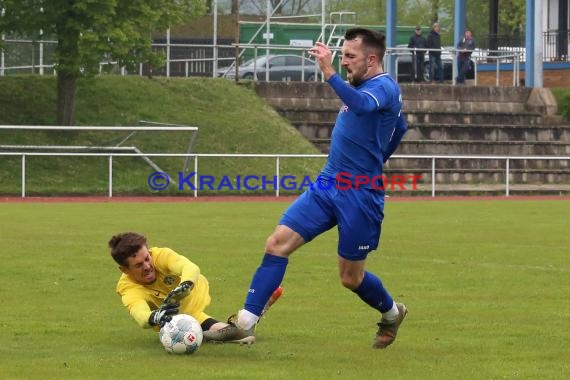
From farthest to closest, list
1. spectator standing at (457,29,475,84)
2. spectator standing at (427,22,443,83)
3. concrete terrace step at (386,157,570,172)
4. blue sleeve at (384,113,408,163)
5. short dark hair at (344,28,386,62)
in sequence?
spectator standing at (457,29,475,84)
spectator standing at (427,22,443,83)
concrete terrace step at (386,157,570,172)
blue sleeve at (384,113,408,163)
short dark hair at (344,28,386,62)

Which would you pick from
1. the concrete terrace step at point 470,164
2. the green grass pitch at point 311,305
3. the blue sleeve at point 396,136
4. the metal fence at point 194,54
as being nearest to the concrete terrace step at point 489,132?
the concrete terrace step at point 470,164

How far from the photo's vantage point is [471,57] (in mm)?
45938

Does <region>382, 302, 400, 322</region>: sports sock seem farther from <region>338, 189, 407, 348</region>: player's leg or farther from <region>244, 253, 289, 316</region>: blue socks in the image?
<region>244, 253, 289, 316</region>: blue socks

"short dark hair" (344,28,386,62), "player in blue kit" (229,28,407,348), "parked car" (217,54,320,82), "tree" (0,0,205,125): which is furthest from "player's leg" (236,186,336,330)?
"parked car" (217,54,320,82)

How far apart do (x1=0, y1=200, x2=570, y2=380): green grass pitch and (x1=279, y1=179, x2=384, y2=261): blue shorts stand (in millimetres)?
719

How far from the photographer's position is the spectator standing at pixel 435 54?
43219 millimetres

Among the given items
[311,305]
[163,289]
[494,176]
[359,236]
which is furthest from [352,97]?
[494,176]

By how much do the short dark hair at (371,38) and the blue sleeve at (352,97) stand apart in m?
0.42

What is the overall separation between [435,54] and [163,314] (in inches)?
1412

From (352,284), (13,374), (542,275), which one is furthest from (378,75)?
(542,275)

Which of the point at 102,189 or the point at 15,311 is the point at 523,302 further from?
the point at 102,189

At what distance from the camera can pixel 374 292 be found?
9180 mm

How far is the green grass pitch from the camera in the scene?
8.40 m

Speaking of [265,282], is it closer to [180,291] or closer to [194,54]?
[180,291]
